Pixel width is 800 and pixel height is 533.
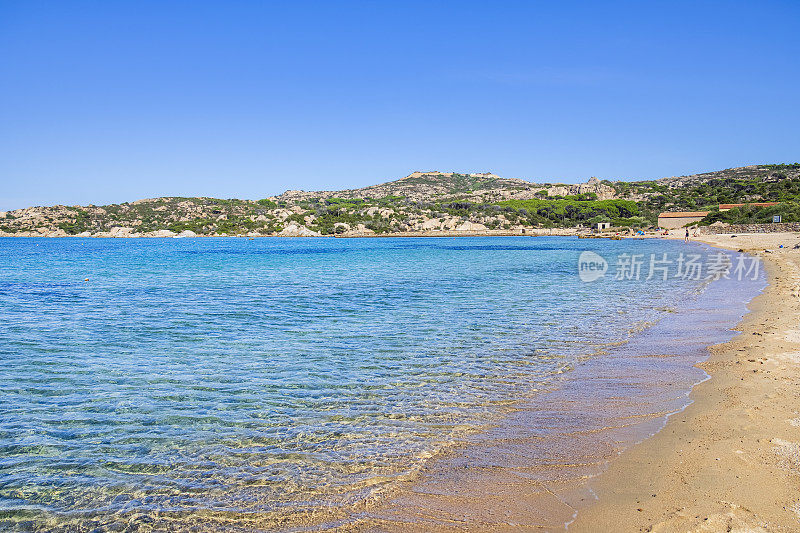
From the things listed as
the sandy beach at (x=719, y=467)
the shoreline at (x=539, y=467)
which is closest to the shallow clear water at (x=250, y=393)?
the shoreline at (x=539, y=467)

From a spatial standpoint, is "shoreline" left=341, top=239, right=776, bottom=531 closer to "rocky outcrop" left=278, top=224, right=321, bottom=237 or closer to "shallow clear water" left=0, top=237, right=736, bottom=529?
"shallow clear water" left=0, top=237, right=736, bottom=529

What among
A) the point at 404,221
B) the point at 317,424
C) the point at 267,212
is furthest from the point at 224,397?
the point at 267,212

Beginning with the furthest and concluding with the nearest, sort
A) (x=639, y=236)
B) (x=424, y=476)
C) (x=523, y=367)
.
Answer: (x=639, y=236) < (x=523, y=367) < (x=424, y=476)

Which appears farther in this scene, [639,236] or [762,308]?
[639,236]

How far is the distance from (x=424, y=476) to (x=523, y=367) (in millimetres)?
4202

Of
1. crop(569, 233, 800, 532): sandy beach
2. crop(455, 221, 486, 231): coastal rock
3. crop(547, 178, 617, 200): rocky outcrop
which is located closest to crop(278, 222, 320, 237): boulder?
crop(455, 221, 486, 231): coastal rock

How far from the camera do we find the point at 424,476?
4387mm

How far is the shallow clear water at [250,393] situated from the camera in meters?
4.22

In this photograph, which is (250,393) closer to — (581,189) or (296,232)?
(296,232)

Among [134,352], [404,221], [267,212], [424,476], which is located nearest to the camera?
[424,476]

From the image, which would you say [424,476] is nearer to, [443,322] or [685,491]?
[685,491]

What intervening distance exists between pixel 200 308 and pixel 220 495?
12.2 meters

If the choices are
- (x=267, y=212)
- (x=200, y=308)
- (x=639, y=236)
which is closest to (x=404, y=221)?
(x=267, y=212)

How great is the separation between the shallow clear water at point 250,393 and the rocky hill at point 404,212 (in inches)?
3590
